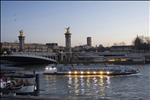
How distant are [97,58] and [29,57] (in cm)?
2500

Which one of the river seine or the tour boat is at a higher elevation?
the tour boat

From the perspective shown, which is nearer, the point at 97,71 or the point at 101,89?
the point at 101,89

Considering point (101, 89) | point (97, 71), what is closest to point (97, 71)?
point (97, 71)

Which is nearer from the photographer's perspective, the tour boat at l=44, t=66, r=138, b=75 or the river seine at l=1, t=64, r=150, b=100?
the river seine at l=1, t=64, r=150, b=100

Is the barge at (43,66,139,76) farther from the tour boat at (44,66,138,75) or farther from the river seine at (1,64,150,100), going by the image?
the river seine at (1,64,150,100)

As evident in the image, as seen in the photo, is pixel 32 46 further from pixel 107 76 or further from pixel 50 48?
pixel 107 76

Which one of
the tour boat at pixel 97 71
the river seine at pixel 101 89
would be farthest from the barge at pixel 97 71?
the river seine at pixel 101 89

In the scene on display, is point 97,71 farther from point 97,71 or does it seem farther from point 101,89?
point 101,89

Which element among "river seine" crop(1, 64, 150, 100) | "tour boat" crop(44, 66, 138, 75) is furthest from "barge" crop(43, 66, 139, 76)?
"river seine" crop(1, 64, 150, 100)

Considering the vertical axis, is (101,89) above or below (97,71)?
below

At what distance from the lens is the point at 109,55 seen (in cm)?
9231

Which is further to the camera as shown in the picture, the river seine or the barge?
the barge

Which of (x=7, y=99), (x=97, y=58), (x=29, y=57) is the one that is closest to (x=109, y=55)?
(x=97, y=58)

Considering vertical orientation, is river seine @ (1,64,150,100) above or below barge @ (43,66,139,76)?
below
